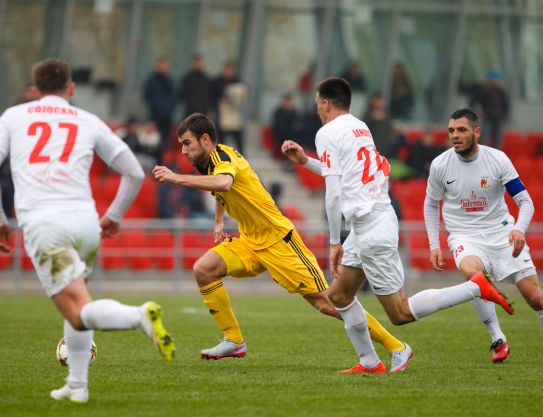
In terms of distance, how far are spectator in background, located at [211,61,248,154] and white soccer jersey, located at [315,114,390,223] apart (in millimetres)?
15297

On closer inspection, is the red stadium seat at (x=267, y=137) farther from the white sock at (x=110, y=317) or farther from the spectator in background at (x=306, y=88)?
the white sock at (x=110, y=317)

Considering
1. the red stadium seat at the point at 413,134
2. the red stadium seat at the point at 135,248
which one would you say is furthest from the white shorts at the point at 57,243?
the red stadium seat at the point at 413,134

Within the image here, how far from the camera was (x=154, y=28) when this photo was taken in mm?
27859

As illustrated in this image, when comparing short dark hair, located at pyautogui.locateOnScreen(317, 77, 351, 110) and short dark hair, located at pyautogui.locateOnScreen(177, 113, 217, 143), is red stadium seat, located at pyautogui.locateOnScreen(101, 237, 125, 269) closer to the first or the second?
short dark hair, located at pyautogui.locateOnScreen(177, 113, 217, 143)

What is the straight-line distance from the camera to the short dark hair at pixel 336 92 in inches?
360

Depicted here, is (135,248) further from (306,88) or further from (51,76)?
(51,76)

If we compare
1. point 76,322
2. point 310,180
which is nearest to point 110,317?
point 76,322

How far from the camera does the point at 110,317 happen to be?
7141 millimetres

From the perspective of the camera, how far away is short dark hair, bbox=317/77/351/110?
360 inches

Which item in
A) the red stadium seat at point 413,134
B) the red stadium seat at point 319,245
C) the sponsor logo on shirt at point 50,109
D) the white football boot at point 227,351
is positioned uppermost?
the sponsor logo on shirt at point 50,109

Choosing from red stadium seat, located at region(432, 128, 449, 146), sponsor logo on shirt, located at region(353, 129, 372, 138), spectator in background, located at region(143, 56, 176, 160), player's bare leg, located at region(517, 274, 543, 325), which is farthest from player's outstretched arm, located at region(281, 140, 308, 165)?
red stadium seat, located at region(432, 128, 449, 146)

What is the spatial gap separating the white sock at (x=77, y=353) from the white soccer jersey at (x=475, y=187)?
3875 millimetres

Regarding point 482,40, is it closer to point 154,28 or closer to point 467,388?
point 154,28

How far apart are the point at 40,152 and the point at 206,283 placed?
2.94 m
